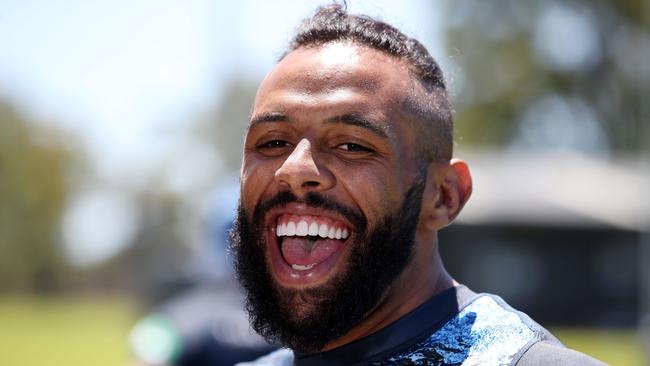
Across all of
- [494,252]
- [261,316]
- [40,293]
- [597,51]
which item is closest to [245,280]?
[261,316]

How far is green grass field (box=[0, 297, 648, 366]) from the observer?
15.7 metres

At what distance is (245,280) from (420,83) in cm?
71

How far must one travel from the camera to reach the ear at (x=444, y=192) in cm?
268

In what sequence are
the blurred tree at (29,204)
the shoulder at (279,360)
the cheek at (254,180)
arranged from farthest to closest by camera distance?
the blurred tree at (29,204)
the shoulder at (279,360)
the cheek at (254,180)

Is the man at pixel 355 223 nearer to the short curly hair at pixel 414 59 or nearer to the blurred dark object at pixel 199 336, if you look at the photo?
the short curly hair at pixel 414 59

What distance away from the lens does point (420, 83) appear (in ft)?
8.95

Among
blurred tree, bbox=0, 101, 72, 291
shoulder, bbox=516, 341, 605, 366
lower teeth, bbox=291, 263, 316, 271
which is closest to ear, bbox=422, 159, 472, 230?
lower teeth, bbox=291, 263, 316, 271

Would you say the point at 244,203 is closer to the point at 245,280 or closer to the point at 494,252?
the point at 245,280

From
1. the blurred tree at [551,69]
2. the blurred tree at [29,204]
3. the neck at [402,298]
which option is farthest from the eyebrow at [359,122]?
the blurred tree at [29,204]

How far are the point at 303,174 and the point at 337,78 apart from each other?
→ 0.96ft

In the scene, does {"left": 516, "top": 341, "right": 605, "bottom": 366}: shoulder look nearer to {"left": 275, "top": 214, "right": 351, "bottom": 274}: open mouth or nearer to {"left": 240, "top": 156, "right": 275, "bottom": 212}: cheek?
{"left": 275, "top": 214, "right": 351, "bottom": 274}: open mouth

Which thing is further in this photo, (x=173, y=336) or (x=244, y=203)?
(x=173, y=336)

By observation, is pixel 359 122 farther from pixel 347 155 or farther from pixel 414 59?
pixel 414 59

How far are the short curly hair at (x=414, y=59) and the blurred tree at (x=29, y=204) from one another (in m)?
44.3
